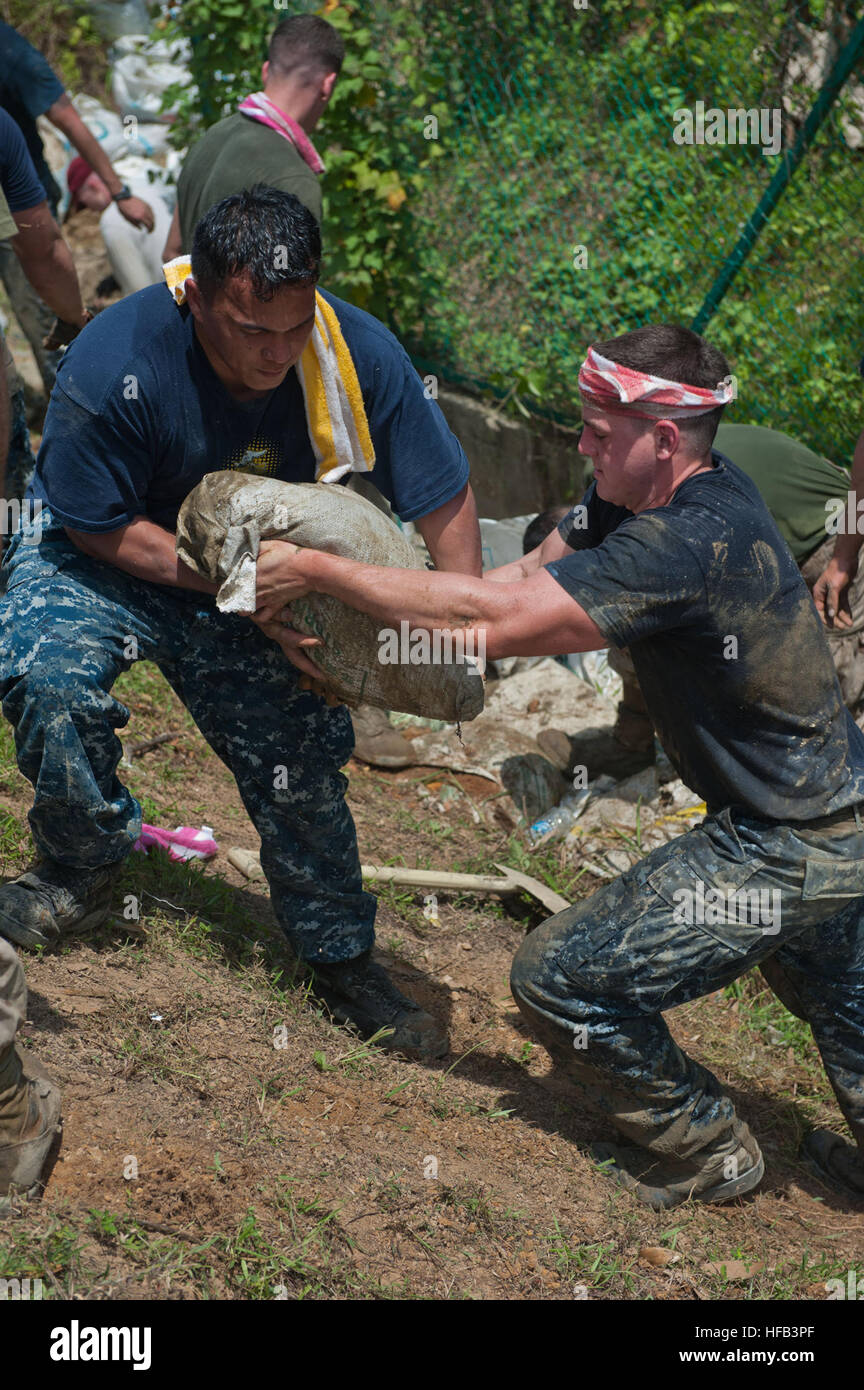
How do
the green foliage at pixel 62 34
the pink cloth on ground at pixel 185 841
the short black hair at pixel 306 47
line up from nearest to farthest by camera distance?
the pink cloth on ground at pixel 185 841 < the short black hair at pixel 306 47 < the green foliage at pixel 62 34

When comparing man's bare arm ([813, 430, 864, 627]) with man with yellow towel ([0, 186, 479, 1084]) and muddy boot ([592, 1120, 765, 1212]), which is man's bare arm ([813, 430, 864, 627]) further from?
muddy boot ([592, 1120, 765, 1212])

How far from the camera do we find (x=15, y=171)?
14.0 ft

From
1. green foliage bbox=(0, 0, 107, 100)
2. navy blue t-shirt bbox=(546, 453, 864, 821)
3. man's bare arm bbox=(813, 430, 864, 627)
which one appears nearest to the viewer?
navy blue t-shirt bbox=(546, 453, 864, 821)

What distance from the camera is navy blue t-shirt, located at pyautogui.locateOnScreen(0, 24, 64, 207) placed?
5141mm

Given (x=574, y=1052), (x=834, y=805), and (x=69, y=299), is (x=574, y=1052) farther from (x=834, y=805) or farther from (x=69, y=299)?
(x=69, y=299)

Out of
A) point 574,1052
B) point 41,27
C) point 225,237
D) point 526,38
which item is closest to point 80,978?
point 574,1052

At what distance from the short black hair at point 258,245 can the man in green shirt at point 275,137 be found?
189 cm

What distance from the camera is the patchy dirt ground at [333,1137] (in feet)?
8.00

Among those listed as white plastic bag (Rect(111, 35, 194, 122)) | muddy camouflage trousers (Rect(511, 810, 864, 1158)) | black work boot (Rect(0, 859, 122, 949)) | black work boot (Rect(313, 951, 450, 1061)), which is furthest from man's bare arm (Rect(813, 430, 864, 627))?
white plastic bag (Rect(111, 35, 194, 122))

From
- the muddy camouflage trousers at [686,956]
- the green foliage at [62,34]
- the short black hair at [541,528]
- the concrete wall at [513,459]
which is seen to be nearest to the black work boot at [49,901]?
the muddy camouflage trousers at [686,956]

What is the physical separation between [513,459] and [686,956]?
4.55m

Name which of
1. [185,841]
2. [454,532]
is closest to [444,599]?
[454,532]

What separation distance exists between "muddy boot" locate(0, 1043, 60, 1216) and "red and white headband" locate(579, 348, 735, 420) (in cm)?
176

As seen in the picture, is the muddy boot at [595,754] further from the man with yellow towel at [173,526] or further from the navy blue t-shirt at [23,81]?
the navy blue t-shirt at [23,81]
